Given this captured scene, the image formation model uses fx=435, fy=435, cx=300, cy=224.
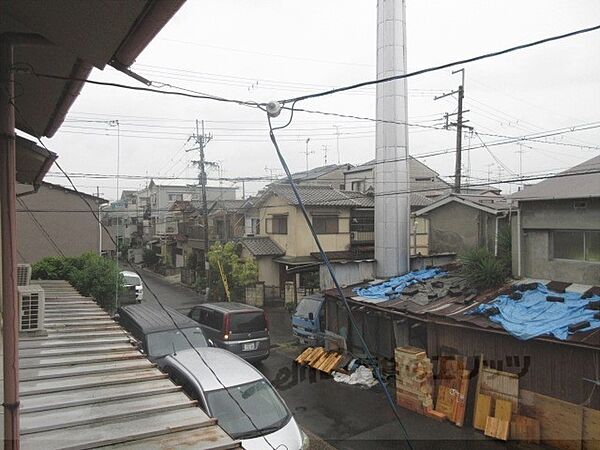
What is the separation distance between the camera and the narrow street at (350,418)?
8.31 metres

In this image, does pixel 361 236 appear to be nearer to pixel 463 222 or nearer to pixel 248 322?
pixel 463 222

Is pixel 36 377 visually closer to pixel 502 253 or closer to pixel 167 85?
pixel 167 85

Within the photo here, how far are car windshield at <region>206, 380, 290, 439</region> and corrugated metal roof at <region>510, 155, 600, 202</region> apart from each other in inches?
346

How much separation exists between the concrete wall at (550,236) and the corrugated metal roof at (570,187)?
0.22 meters

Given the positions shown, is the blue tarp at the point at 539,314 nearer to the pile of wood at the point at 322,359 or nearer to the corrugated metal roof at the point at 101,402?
the pile of wood at the point at 322,359

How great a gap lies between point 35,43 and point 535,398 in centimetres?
960

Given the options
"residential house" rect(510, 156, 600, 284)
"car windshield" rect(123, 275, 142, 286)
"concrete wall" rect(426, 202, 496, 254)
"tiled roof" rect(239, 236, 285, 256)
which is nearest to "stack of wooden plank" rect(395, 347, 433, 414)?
"residential house" rect(510, 156, 600, 284)

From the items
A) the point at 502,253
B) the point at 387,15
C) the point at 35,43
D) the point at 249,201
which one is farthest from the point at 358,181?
the point at 35,43

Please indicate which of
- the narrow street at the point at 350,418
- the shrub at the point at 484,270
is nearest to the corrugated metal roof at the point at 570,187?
the shrub at the point at 484,270

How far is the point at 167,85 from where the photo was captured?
13.3 feet

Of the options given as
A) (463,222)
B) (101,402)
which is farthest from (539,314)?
(463,222)

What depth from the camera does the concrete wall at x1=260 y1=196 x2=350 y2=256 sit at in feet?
80.1

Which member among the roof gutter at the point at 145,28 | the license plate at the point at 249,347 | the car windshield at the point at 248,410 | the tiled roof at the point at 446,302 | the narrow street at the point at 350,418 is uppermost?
the roof gutter at the point at 145,28

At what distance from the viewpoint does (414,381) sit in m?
9.95
